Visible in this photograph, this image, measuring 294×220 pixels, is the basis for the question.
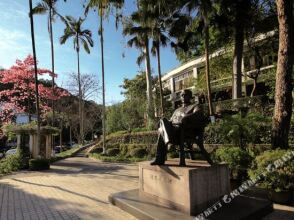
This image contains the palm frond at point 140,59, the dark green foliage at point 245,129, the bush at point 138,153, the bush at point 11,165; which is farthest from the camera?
the palm frond at point 140,59

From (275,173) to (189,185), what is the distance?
2.55 m

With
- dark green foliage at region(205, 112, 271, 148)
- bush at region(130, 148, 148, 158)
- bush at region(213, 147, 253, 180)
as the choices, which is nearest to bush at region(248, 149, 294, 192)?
bush at region(213, 147, 253, 180)

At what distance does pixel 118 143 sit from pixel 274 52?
14.1 m

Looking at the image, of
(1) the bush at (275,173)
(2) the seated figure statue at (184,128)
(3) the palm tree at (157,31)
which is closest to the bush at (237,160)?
(1) the bush at (275,173)

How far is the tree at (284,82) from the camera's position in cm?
843

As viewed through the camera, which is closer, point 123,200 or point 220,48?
point 123,200

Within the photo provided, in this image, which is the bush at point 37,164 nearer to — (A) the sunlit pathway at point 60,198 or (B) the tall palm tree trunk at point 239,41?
(A) the sunlit pathway at point 60,198

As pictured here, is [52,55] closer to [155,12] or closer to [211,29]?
[155,12]

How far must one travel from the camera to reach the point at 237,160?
8.30 meters

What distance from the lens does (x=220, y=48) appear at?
2298cm

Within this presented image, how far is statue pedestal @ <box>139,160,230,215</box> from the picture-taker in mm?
5455

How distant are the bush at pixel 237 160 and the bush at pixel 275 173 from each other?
629 mm

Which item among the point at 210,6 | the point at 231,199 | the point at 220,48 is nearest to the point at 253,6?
the point at 210,6

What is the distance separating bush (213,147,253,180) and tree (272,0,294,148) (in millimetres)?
981
